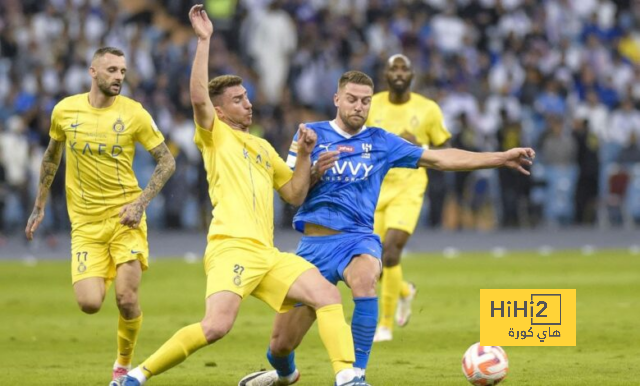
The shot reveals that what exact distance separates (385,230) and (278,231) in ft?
44.5

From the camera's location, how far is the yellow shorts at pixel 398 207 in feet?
46.2

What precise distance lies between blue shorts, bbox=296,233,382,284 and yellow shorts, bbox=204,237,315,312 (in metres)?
0.69

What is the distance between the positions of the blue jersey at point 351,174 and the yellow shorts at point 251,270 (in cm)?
87

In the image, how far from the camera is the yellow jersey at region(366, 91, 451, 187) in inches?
565

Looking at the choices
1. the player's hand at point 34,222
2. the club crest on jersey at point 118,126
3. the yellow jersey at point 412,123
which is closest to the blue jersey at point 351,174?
the club crest on jersey at point 118,126

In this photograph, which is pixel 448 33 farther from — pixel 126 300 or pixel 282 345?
pixel 282 345

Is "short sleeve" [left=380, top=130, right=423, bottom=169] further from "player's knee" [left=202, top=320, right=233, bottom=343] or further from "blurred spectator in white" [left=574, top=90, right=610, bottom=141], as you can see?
"blurred spectator in white" [left=574, top=90, right=610, bottom=141]

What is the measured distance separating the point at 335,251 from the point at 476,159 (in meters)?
1.31

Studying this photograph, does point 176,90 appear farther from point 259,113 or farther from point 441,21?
point 441,21

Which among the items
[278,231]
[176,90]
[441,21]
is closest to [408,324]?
[278,231]

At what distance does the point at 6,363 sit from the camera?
482 inches

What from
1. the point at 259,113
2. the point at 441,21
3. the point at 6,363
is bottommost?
the point at 6,363

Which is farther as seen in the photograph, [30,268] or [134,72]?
[134,72]

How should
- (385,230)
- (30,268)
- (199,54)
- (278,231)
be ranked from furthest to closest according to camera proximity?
(278,231)
(30,268)
(385,230)
(199,54)
